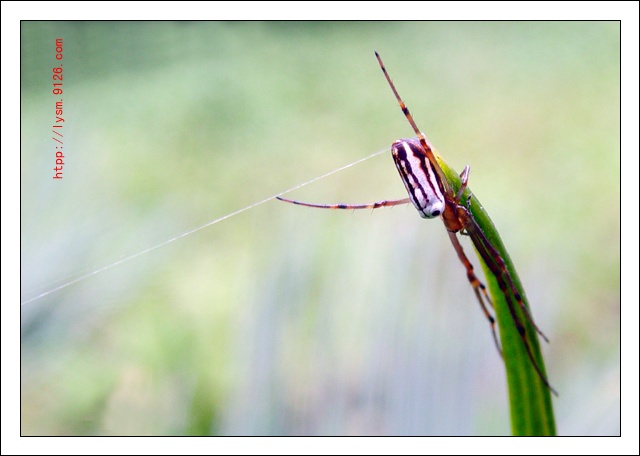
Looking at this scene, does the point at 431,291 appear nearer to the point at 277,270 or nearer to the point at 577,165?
the point at 277,270

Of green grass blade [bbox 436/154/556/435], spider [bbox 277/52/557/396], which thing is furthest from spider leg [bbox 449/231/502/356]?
green grass blade [bbox 436/154/556/435]

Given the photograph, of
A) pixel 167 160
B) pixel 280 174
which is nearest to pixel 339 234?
pixel 280 174

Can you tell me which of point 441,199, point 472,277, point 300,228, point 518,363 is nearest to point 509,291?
point 518,363

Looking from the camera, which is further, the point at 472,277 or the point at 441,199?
the point at 472,277

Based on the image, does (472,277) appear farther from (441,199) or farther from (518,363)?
(518,363)

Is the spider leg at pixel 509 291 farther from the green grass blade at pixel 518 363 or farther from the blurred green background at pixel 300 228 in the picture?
the blurred green background at pixel 300 228

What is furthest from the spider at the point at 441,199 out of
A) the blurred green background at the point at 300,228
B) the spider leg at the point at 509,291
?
the blurred green background at the point at 300,228

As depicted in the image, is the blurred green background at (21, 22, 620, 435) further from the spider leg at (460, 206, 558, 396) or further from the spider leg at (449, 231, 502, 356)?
the spider leg at (460, 206, 558, 396)
